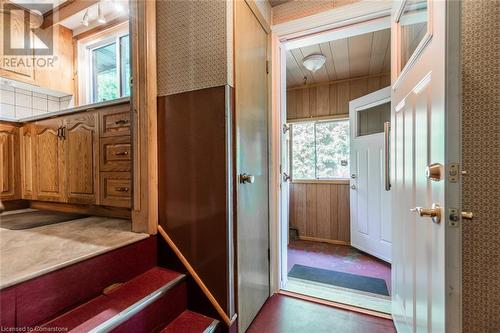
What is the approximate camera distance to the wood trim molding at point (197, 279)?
1.26m

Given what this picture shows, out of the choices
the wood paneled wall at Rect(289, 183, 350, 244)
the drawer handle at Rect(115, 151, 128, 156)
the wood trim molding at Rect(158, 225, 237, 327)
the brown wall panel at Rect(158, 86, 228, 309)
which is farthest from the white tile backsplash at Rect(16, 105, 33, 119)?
the wood paneled wall at Rect(289, 183, 350, 244)

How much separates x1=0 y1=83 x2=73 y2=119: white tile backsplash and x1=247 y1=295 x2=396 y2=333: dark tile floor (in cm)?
329

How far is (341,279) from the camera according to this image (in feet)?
7.06

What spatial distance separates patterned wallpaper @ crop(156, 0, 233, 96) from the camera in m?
1.27

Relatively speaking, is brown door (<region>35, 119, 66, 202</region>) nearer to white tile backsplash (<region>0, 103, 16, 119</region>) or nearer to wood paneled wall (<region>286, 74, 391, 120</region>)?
white tile backsplash (<region>0, 103, 16, 119</region>)

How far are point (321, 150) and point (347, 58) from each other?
129 centimetres

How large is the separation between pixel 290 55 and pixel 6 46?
3092mm

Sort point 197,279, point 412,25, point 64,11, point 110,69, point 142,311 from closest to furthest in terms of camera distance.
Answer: point 142,311
point 412,25
point 197,279
point 64,11
point 110,69

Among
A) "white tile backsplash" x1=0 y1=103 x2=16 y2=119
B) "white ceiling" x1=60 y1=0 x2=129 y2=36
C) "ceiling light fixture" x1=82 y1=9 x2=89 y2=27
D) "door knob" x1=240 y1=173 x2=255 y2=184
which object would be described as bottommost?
"door knob" x1=240 y1=173 x2=255 y2=184

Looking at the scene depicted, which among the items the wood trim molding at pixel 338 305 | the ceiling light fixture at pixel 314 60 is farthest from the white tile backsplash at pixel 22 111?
the wood trim molding at pixel 338 305

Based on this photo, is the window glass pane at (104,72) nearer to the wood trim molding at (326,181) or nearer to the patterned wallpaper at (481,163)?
the wood trim molding at (326,181)

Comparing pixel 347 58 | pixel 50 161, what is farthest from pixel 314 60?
pixel 50 161

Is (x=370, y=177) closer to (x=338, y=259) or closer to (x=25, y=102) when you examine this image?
(x=338, y=259)

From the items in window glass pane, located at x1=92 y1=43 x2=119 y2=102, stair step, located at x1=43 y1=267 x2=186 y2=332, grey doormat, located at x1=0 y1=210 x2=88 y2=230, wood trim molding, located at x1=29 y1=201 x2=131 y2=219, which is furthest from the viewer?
window glass pane, located at x1=92 y1=43 x2=119 y2=102
